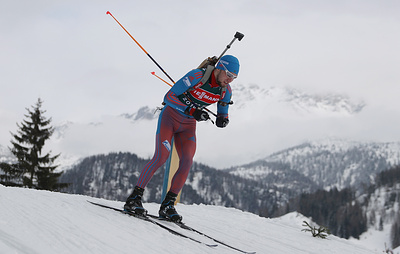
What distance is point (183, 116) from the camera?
520cm

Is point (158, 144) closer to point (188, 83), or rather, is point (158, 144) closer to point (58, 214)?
point (188, 83)

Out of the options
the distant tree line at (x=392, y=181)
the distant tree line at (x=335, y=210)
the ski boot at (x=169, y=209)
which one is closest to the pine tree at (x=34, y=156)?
the ski boot at (x=169, y=209)

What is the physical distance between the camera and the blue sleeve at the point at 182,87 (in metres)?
5.01

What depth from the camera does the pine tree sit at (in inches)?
878

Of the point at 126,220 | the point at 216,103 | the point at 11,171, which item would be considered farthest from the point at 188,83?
the point at 11,171

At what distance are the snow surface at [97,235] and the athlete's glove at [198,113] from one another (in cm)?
148

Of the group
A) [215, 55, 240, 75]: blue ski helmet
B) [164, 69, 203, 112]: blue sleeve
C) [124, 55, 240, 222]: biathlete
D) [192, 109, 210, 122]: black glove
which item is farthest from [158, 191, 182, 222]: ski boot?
[215, 55, 240, 75]: blue ski helmet

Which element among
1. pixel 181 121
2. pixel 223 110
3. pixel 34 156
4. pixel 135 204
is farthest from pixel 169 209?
pixel 34 156

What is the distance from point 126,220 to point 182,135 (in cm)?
152

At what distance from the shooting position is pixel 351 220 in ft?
369

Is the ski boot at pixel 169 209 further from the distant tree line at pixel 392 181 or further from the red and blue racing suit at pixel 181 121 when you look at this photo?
the distant tree line at pixel 392 181

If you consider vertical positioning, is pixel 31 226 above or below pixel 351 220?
below

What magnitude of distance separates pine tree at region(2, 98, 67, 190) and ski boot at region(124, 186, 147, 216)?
19048 millimetres

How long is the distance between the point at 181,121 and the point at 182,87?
19.0 inches
